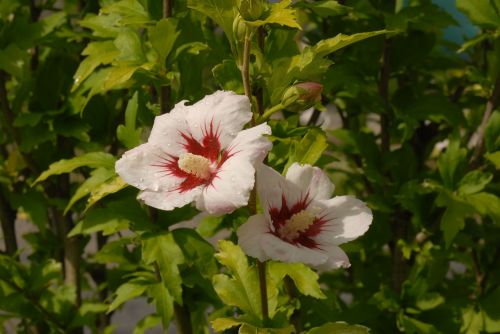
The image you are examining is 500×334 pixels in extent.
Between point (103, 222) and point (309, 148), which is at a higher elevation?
point (309, 148)

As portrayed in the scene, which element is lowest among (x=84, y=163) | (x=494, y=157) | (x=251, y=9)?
(x=494, y=157)

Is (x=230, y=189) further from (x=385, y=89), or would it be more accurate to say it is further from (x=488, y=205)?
(x=385, y=89)

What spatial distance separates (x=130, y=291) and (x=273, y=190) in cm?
54

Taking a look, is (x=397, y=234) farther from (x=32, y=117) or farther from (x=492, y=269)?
(x=32, y=117)

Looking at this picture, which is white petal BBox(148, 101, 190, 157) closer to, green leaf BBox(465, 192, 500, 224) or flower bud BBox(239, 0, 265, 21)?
flower bud BBox(239, 0, 265, 21)

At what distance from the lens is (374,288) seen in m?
1.67

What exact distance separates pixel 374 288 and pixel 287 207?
895 mm

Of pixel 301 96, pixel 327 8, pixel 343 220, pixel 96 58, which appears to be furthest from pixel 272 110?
pixel 96 58

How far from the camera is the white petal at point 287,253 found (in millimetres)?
747

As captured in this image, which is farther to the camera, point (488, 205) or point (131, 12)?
point (488, 205)

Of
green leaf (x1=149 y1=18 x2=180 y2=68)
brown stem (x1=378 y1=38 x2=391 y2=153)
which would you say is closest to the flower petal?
green leaf (x1=149 y1=18 x2=180 y2=68)

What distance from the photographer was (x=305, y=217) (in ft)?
2.67

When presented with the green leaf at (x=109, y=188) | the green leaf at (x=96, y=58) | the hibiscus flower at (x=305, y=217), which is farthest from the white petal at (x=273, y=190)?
the green leaf at (x=96, y=58)

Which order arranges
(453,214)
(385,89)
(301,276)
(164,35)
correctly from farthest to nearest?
1. (385,89)
2. (453,214)
3. (164,35)
4. (301,276)
